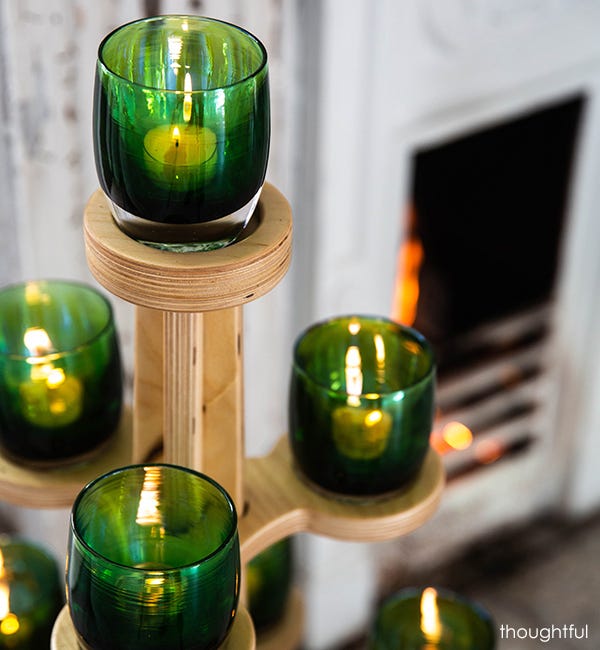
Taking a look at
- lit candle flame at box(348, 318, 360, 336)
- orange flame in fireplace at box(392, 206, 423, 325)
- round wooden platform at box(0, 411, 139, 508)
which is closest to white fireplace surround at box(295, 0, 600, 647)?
orange flame in fireplace at box(392, 206, 423, 325)

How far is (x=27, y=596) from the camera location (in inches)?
30.2

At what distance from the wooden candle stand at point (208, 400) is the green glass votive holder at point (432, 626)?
7.2 inches

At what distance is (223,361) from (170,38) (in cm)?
19

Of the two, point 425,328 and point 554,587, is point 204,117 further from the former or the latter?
point 554,587

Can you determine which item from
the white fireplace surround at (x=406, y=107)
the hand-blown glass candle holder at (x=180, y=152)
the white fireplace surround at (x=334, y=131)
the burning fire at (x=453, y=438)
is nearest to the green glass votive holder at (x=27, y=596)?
the hand-blown glass candle holder at (x=180, y=152)

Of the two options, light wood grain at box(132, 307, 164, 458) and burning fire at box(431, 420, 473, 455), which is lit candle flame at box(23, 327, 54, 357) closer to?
light wood grain at box(132, 307, 164, 458)

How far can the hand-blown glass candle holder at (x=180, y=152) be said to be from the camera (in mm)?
519

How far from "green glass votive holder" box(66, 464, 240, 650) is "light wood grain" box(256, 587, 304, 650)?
0.25m

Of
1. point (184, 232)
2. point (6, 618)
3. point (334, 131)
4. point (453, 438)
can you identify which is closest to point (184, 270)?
point (184, 232)

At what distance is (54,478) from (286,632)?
26cm

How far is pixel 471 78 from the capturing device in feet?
4.93

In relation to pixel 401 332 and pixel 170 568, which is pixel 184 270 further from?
pixel 401 332

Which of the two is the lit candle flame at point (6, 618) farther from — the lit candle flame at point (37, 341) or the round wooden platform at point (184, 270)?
the round wooden platform at point (184, 270)

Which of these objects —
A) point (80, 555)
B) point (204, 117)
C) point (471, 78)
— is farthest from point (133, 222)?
point (471, 78)
